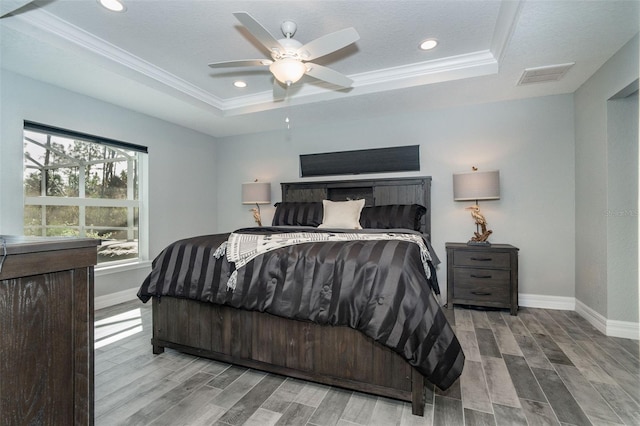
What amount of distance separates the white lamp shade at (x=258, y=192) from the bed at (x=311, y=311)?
7.48 ft

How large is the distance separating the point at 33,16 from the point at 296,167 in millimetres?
3018

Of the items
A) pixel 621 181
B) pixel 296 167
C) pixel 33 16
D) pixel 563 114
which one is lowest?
pixel 621 181

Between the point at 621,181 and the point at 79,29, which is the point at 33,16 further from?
the point at 621,181

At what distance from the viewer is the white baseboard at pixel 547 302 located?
319 cm

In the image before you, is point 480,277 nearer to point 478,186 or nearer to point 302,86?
point 478,186

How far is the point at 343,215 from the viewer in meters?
3.45

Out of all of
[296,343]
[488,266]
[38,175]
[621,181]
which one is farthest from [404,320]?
[38,175]

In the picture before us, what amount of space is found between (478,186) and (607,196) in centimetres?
102

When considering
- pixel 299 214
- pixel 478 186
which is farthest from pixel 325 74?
pixel 478 186

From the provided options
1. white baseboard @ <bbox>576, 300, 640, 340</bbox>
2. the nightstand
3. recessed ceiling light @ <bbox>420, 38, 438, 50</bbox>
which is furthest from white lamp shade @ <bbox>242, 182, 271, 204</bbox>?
white baseboard @ <bbox>576, 300, 640, 340</bbox>

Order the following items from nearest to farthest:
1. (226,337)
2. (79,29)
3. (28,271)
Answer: (28,271) → (226,337) → (79,29)

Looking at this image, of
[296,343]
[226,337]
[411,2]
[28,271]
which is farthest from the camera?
[411,2]

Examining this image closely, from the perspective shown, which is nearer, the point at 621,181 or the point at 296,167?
the point at 621,181

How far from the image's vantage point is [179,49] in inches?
106
